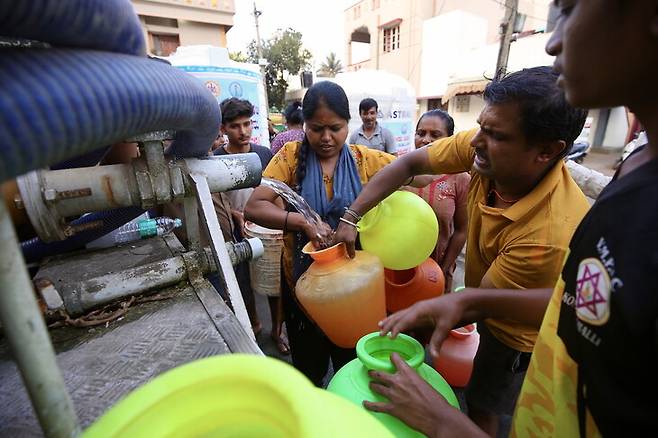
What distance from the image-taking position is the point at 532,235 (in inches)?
47.5

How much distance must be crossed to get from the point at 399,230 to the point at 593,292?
4.00 ft

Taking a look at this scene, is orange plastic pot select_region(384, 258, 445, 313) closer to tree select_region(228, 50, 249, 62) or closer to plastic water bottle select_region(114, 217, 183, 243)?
plastic water bottle select_region(114, 217, 183, 243)

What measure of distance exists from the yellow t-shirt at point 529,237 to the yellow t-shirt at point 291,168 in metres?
0.72

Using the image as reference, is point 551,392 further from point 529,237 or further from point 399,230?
point 399,230

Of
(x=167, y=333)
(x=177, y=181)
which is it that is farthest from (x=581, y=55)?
(x=167, y=333)

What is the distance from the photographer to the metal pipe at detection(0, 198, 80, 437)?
36 cm

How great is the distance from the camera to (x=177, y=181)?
121 centimetres

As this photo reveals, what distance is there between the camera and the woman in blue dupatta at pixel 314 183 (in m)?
1.86

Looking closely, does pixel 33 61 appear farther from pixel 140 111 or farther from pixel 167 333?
pixel 167 333

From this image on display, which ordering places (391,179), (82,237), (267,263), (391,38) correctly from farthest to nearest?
(391,38) < (267,263) < (391,179) < (82,237)

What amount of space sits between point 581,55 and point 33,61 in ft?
2.96

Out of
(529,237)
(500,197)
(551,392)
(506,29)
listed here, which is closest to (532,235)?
(529,237)

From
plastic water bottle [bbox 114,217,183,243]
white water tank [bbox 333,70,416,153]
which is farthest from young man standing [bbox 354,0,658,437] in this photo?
white water tank [bbox 333,70,416,153]

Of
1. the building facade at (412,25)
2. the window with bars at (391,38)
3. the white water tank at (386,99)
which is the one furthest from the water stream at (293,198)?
the window with bars at (391,38)
